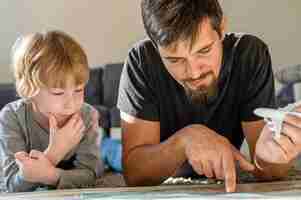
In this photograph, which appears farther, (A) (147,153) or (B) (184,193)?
(A) (147,153)

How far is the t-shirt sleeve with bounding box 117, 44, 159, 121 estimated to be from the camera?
4.21 feet

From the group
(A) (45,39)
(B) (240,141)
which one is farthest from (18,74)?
(B) (240,141)

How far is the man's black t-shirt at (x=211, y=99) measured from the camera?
1287 mm

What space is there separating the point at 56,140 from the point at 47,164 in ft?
0.21

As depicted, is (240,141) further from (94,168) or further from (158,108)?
(94,168)

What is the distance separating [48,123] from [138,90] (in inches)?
8.6

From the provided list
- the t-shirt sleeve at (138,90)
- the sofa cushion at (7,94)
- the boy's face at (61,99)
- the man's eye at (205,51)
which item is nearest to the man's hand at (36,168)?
the boy's face at (61,99)

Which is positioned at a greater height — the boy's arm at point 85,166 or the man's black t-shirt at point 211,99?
the man's black t-shirt at point 211,99

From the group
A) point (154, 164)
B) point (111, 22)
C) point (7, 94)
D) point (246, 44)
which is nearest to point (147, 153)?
point (154, 164)

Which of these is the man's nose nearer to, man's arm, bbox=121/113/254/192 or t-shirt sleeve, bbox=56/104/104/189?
man's arm, bbox=121/113/254/192

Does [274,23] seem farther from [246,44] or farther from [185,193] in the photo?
[185,193]

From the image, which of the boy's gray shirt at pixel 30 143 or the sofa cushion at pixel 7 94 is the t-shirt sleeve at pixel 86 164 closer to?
the boy's gray shirt at pixel 30 143

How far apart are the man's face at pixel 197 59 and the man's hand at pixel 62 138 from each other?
0.77 ft

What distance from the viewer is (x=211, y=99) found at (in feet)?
4.30
